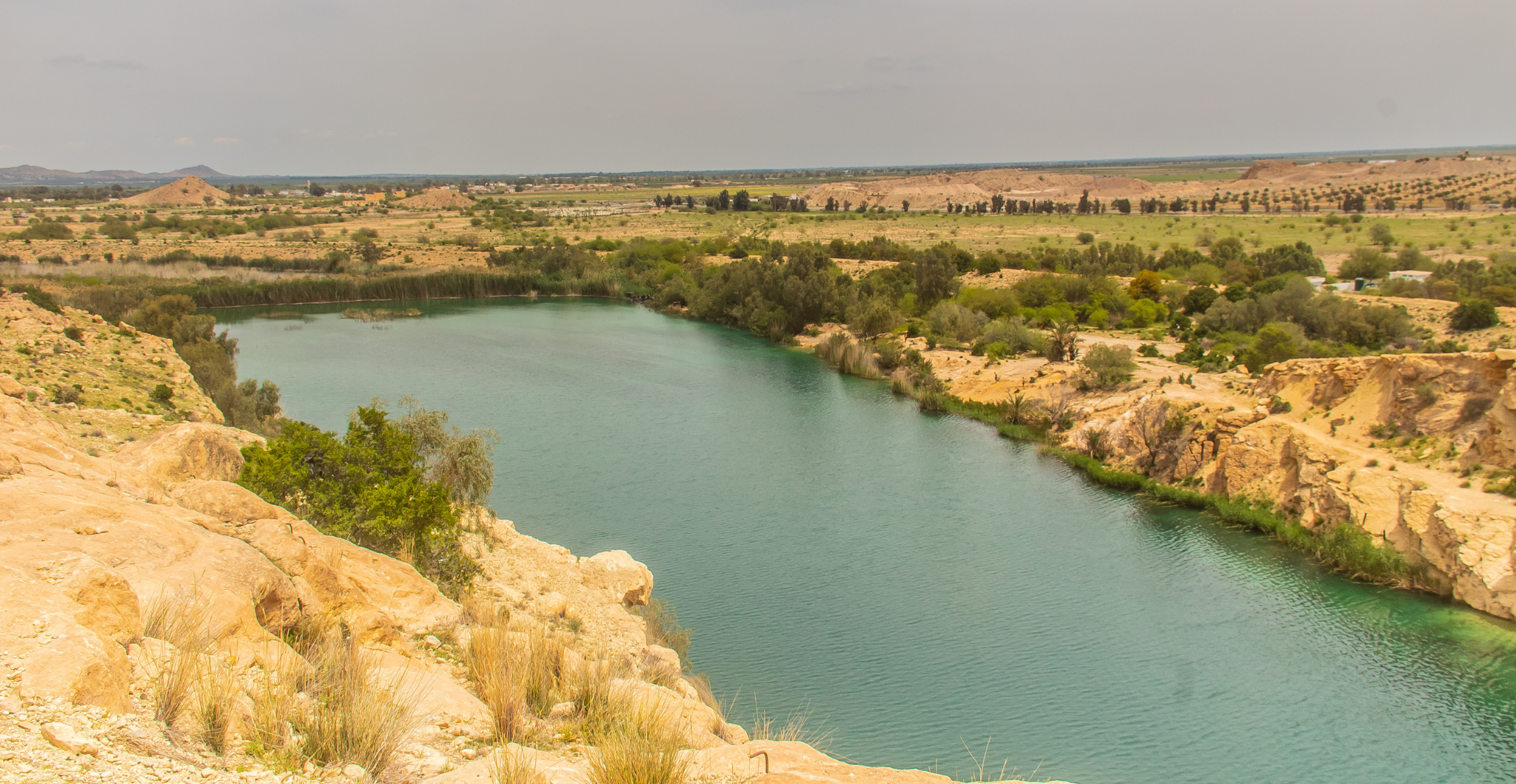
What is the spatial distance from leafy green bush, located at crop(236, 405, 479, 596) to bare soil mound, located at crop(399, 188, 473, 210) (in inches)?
5303

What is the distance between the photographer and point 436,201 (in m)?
151

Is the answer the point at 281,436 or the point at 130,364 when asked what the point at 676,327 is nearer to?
the point at 130,364

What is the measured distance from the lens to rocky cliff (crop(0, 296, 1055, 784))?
5824 millimetres

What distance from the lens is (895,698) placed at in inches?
635

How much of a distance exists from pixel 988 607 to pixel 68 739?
57.8 feet

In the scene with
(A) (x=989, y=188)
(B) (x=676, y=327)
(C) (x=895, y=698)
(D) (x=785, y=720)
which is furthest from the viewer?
(A) (x=989, y=188)

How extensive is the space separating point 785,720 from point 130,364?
833 inches

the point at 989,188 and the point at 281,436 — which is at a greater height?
the point at 989,188

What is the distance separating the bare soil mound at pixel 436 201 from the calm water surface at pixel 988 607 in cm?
11645

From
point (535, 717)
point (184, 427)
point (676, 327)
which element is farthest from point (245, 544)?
point (676, 327)

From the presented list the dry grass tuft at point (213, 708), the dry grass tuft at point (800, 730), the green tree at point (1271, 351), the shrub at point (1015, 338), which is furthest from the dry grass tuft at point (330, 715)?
the shrub at point (1015, 338)

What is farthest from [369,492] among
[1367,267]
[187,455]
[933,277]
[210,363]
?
[1367,267]

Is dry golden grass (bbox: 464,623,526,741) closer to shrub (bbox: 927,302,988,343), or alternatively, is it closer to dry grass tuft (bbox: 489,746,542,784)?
dry grass tuft (bbox: 489,746,542,784)

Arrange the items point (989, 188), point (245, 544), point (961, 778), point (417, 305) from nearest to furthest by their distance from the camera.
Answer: point (245, 544), point (961, 778), point (417, 305), point (989, 188)
